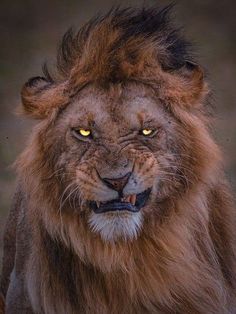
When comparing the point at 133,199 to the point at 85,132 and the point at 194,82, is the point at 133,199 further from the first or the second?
the point at 194,82

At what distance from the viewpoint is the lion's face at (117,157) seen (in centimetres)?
509

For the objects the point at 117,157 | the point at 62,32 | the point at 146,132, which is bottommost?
the point at 117,157

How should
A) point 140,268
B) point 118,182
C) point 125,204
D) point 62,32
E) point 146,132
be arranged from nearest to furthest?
point 118,182, point 125,204, point 146,132, point 140,268, point 62,32

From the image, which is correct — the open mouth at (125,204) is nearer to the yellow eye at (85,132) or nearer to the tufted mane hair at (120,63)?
the yellow eye at (85,132)

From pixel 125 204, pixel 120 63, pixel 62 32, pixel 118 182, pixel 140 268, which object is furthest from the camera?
pixel 62 32

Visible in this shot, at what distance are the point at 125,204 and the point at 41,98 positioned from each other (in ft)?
2.21

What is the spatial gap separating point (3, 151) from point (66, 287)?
4370 mm

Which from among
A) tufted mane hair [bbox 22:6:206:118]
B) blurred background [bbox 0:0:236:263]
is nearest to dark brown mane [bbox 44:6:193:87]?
tufted mane hair [bbox 22:6:206:118]

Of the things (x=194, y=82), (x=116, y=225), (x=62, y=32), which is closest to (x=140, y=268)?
(x=116, y=225)

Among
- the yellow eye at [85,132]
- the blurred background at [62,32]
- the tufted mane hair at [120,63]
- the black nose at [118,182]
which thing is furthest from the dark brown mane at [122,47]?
the blurred background at [62,32]

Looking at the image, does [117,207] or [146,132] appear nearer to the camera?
[117,207]

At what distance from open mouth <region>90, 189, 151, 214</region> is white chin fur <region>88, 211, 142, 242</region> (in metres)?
0.02

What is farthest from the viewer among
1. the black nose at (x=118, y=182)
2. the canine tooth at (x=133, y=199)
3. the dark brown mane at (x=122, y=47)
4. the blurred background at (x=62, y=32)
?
the blurred background at (x=62, y=32)

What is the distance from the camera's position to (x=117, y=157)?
508 cm
